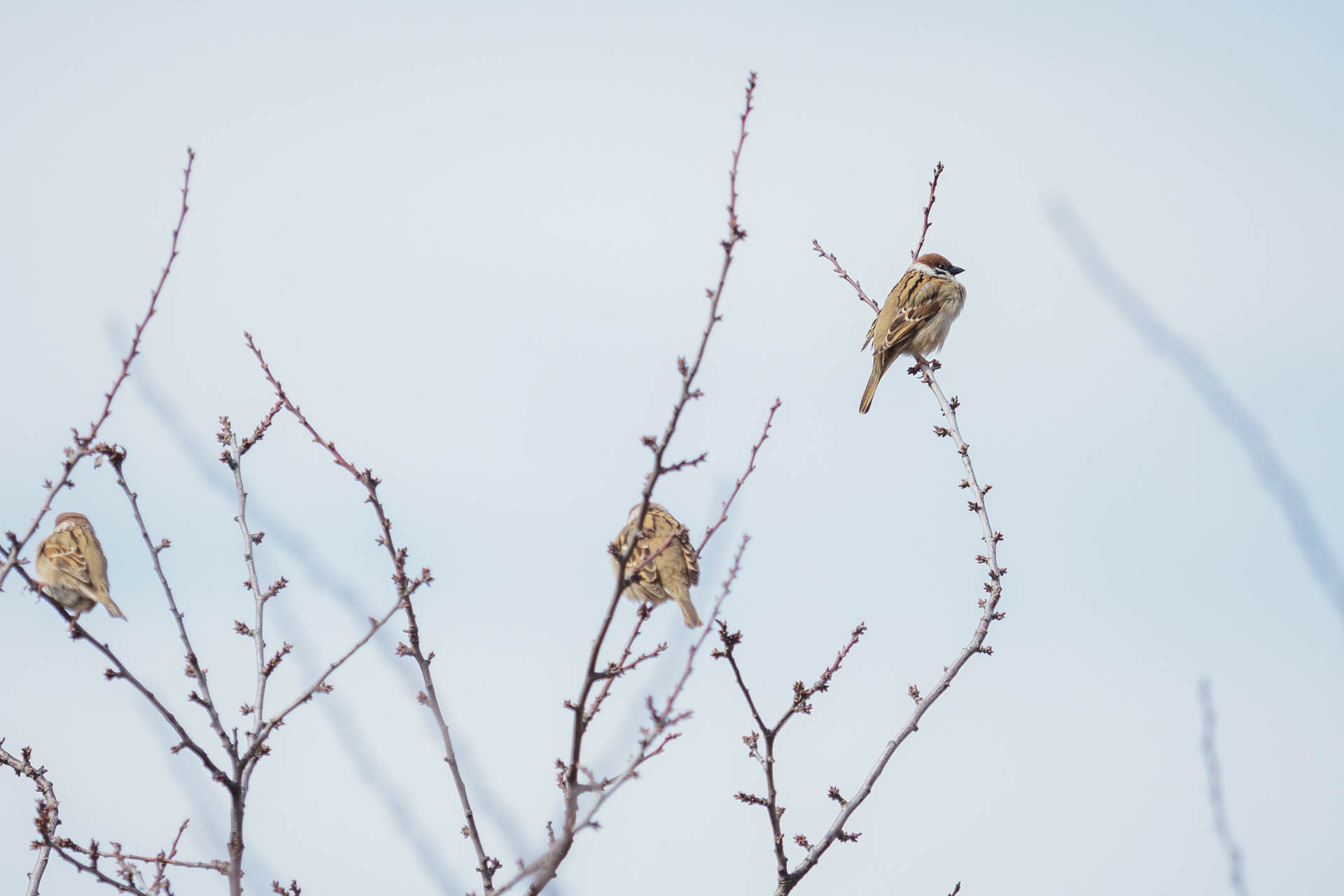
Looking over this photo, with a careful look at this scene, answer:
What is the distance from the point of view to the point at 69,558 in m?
8.51

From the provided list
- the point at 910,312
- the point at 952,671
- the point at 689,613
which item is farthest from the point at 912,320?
the point at 952,671

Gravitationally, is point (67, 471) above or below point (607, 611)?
above

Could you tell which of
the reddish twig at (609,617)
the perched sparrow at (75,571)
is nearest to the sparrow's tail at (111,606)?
the perched sparrow at (75,571)

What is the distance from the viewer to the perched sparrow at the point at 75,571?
27.7ft

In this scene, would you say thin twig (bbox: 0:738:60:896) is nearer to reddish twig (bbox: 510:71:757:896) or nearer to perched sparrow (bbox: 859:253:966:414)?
reddish twig (bbox: 510:71:757:896)

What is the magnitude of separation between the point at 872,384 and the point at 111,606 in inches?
266

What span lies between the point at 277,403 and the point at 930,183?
12.2ft

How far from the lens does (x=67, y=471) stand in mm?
4496

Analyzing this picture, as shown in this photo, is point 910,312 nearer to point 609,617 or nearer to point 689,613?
point 689,613

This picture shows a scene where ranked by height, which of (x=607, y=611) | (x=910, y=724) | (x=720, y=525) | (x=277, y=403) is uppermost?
Result: (x=277, y=403)

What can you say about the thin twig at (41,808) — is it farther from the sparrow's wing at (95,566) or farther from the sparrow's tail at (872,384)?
the sparrow's tail at (872,384)

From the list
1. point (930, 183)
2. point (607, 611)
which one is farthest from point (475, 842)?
point (930, 183)

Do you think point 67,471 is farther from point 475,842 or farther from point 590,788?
point 590,788

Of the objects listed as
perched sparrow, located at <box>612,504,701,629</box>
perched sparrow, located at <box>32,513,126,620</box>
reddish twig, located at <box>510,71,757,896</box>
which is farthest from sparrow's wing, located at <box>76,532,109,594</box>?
reddish twig, located at <box>510,71,757,896</box>
